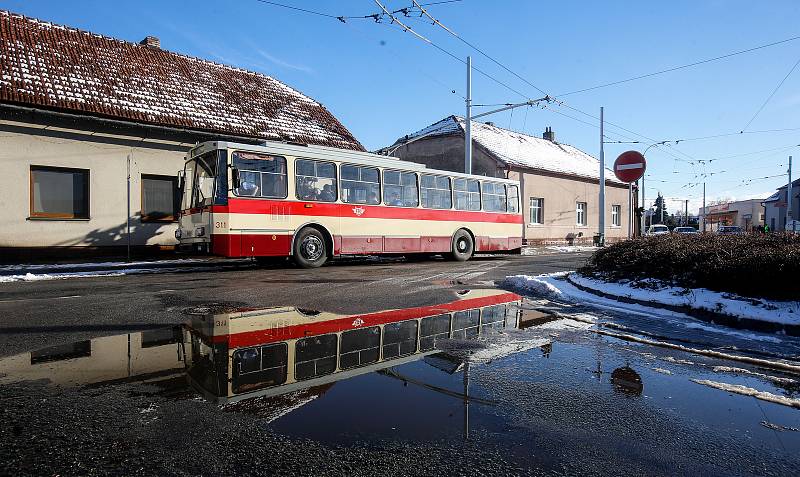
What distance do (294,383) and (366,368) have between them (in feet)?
2.08

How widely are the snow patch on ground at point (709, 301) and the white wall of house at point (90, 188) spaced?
44.6ft

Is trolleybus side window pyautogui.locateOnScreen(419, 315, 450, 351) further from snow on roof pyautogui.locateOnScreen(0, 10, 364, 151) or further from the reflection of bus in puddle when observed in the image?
snow on roof pyautogui.locateOnScreen(0, 10, 364, 151)

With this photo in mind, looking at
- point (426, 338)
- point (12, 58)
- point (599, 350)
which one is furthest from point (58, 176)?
point (599, 350)

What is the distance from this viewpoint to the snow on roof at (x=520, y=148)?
2911cm

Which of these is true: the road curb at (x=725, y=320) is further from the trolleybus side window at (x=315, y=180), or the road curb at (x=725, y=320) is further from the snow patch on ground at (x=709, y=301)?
the trolleybus side window at (x=315, y=180)

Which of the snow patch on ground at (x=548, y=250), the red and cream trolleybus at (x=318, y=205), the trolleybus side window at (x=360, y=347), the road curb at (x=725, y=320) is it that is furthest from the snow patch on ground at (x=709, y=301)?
the snow patch on ground at (x=548, y=250)

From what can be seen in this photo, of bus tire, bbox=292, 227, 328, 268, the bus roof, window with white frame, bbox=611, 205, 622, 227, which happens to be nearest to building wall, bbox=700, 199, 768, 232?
window with white frame, bbox=611, 205, 622, 227

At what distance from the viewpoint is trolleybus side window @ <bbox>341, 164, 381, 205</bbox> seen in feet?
45.3

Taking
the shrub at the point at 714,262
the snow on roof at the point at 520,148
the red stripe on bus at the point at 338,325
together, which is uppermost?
the snow on roof at the point at 520,148

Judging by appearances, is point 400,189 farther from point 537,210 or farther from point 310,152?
point 537,210

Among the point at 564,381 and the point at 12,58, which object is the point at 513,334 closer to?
the point at 564,381

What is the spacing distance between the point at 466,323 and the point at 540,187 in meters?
25.7

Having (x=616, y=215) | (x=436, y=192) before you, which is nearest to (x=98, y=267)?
(x=436, y=192)

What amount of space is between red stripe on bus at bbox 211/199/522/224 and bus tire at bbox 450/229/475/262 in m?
0.51
